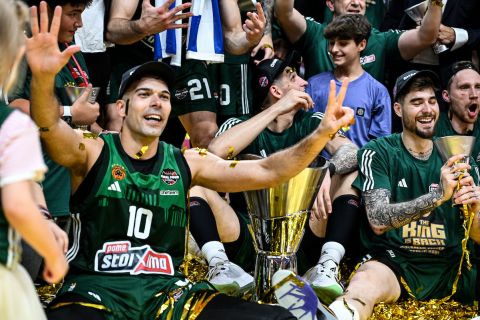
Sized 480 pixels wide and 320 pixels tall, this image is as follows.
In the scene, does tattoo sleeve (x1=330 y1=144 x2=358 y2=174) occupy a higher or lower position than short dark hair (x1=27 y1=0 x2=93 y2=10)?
lower

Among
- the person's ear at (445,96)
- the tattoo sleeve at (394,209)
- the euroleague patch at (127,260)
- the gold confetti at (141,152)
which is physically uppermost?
the person's ear at (445,96)

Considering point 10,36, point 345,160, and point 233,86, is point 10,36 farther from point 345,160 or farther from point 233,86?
point 233,86

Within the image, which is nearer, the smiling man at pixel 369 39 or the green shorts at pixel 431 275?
the green shorts at pixel 431 275

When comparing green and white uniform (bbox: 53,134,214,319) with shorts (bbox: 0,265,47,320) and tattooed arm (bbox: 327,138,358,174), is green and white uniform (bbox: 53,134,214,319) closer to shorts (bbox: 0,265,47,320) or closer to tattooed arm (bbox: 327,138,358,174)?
shorts (bbox: 0,265,47,320)

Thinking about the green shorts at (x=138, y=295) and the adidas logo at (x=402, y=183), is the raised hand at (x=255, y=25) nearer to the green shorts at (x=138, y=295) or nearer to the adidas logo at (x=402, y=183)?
the adidas logo at (x=402, y=183)

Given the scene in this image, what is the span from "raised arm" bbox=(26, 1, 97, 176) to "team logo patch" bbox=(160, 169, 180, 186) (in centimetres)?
43

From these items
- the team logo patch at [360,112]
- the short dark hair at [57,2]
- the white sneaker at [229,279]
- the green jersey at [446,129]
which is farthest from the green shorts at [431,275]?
the short dark hair at [57,2]

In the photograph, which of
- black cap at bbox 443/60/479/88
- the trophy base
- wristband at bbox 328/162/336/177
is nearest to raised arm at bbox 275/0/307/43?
black cap at bbox 443/60/479/88

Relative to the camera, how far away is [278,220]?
212 inches

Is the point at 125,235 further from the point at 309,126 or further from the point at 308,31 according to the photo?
the point at 308,31

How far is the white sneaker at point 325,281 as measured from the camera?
5.43m

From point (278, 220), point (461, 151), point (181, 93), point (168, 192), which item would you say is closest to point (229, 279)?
point (278, 220)

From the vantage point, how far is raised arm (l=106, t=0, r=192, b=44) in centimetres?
593

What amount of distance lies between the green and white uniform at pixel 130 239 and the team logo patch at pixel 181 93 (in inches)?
73.7
